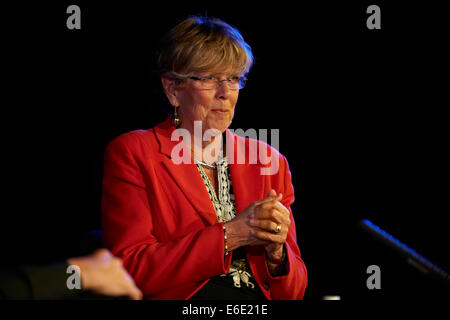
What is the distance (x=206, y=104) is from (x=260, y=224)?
2.06ft

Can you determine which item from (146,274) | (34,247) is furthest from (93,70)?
(146,274)

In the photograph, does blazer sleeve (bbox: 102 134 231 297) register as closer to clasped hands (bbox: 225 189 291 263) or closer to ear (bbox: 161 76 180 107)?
clasped hands (bbox: 225 189 291 263)

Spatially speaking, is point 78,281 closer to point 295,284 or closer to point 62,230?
point 295,284

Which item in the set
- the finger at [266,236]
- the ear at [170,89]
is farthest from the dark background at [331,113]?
the finger at [266,236]

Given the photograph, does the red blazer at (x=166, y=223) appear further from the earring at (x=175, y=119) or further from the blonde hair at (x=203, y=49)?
the blonde hair at (x=203, y=49)

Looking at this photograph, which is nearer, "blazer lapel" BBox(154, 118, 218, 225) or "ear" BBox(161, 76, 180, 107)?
"blazer lapel" BBox(154, 118, 218, 225)

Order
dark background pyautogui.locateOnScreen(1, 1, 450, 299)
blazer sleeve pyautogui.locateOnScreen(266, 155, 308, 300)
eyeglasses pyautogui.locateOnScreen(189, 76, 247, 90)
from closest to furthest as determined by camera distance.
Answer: blazer sleeve pyautogui.locateOnScreen(266, 155, 308, 300) < eyeglasses pyautogui.locateOnScreen(189, 76, 247, 90) < dark background pyautogui.locateOnScreen(1, 1, 450, 299)

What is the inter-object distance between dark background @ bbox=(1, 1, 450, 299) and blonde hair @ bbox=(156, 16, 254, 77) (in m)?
0.41

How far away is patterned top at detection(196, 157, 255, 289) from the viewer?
2.03 meters

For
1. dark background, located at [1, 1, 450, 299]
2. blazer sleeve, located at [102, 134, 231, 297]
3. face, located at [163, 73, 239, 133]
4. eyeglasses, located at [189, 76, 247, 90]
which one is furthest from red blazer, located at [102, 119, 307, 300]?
dark background, located at [1, 1, 450, 299]

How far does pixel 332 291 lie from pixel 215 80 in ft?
5.10

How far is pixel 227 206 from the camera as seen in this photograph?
85.0 inches

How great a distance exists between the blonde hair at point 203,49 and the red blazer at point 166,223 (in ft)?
1.09

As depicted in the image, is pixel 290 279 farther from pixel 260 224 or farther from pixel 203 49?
pixel 203 49
